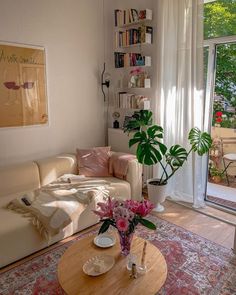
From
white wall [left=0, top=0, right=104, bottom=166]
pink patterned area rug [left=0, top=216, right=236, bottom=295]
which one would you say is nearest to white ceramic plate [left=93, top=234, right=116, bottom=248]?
pink patterned area rug [left=0, top=216, right=236, bottom=295]

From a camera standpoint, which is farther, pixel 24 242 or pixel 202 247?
pixel 202 247

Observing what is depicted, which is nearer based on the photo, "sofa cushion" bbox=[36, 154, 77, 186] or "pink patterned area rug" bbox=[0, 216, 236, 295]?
"pink patterned area rug" bbox=[0, 216, 236, 295]

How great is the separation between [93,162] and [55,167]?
48cm

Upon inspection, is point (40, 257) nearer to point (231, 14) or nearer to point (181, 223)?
point (181, 223)

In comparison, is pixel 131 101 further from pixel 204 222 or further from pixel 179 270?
pixel 179 270

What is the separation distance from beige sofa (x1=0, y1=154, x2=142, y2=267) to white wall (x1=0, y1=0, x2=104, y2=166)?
1.10ft

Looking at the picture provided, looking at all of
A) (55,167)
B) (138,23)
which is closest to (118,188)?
(55,167)

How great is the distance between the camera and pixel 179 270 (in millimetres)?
2121

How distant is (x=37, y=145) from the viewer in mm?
3270

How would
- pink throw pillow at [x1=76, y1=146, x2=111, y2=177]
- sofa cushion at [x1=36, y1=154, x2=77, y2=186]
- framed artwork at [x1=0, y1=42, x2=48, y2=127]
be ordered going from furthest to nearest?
1. pink throw pillow at [x1=76, y1=146, x2=111, y2=177]
2. sofa cushion at [x1=36, y1=154, x2=77, y2=186]
3. framed artwork at [x1=0, y1=42, x2=48, y2=127]

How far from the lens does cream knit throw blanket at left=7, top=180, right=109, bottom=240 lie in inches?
90.1

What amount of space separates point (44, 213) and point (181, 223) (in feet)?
5.18

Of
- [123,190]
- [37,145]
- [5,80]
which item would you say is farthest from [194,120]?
[5,80]

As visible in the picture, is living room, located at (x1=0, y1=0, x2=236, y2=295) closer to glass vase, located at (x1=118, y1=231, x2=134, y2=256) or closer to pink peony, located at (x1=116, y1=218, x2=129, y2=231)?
glass vase, located at (x1=118, y1=231, x2=134, y2=256)
